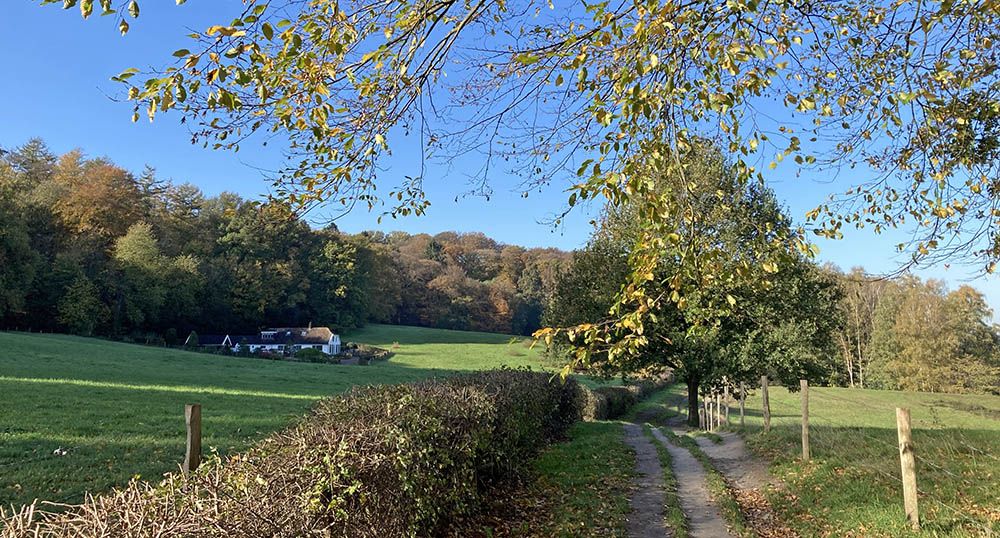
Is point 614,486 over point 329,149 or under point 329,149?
under

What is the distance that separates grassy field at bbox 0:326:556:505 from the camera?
779 cm

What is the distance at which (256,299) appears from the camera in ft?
194

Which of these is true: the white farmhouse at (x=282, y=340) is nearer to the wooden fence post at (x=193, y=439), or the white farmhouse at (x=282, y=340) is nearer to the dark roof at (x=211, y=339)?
the dark roof at (x=211, y=339)

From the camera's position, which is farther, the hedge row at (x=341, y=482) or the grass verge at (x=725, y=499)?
the grass verge at (x=725, y=499)

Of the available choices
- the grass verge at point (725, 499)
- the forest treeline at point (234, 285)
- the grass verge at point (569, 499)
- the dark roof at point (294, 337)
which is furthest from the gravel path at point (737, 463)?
the dark roof at point (294, 337)

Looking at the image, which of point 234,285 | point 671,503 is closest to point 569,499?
point 671,503

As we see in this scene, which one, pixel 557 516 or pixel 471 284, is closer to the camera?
pixel 557 516

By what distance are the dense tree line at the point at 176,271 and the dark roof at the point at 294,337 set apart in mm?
3291

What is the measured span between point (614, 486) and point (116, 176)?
62.7 metres

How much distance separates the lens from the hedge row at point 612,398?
69.2 ft

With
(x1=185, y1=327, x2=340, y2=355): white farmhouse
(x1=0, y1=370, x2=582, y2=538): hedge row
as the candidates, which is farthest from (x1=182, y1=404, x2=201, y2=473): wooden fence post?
(x1=185, y1=327, x2=340, y2=355): white farmhouse

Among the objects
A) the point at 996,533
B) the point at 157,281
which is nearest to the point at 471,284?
the point at 157,281

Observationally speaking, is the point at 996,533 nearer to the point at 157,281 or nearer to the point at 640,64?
the point at 640,64

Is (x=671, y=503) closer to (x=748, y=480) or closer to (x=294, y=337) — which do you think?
(x=748, y=480)
